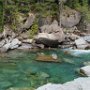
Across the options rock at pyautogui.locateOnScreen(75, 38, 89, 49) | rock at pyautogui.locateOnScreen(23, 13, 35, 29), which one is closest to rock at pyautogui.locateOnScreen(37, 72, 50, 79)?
rock at pyautogui.locateOnScreen(75, 38, 89, 49)

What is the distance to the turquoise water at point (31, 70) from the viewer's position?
18231mm

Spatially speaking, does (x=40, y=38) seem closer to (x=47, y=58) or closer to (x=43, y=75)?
(x=47, y=58)

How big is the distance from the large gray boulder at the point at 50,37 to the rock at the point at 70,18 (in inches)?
174

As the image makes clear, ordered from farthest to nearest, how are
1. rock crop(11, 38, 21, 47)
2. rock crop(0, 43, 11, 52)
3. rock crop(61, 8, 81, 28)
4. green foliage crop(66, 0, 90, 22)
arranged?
green foliage crop(66, 0, 90, 22), rock crop(61, 8, 81, 28), rock crop(11, 38, 21, 47), rock crop(0, 43, 11, 52)

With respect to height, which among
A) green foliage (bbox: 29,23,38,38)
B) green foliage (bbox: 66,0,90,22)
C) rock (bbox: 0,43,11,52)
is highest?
green foliage (bbox: 66,0,90,22)

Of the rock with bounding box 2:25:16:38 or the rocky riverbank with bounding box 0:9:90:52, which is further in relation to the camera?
the rock with bounding box 2:25:16:38

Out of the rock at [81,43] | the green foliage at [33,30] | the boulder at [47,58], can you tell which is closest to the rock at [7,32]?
the green foliage at [33,30]

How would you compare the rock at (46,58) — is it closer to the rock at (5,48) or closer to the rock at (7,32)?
the rock at (5,48)

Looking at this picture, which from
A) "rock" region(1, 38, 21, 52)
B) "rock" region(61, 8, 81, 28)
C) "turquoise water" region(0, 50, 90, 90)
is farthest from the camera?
"rock" region(61, 8, 81, 28)

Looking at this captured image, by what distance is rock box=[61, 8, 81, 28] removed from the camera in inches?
1516

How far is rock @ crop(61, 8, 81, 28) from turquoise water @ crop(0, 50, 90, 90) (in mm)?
11221

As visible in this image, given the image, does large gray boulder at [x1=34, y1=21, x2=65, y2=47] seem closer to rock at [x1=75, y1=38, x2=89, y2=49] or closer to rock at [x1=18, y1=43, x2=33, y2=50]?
rock at [x1=18, y1=43, x2=33, y2=50]

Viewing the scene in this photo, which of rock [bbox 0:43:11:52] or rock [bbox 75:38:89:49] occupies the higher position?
rock [bbox 0:43:11:52]

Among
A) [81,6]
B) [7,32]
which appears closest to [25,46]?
[7,32]
